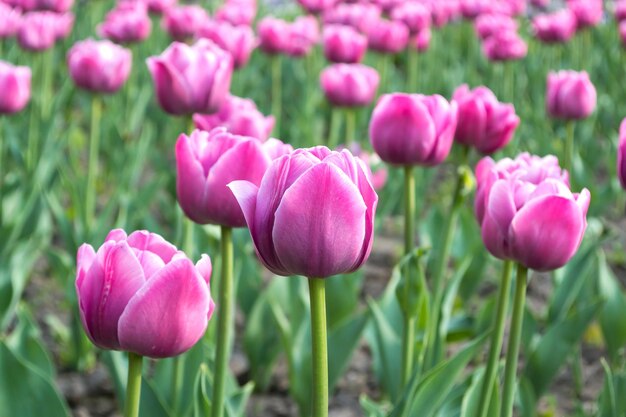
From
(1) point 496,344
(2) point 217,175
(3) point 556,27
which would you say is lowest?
(1) point 496,344

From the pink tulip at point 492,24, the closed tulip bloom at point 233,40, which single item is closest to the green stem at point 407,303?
the closed tulip bloom at point 233,40

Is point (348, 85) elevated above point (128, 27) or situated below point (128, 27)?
below

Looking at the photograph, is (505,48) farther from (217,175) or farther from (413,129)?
(217,175)

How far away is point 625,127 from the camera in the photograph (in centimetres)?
146

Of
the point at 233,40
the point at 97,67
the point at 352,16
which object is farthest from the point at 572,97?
the point at 352,16

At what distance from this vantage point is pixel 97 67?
2809mm

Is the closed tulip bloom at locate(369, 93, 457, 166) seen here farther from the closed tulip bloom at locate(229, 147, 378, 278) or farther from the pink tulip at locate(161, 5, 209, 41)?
the pink tulip at locate(161, 5, 209, 41)

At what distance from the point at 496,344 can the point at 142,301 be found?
59cm

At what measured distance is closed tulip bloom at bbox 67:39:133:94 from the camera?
2811 millimetres

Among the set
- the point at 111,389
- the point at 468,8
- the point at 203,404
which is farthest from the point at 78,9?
the point at 203,404

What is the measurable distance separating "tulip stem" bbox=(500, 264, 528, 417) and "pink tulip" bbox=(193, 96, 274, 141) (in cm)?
76

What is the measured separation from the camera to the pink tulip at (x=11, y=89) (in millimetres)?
2627

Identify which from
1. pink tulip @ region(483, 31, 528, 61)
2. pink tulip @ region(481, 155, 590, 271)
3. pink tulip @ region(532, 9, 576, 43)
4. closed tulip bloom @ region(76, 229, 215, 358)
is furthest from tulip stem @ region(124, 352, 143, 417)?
pink tulip @ region(532, 9, 576, 43)

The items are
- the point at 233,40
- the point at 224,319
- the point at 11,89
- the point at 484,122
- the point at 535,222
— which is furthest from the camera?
the point at 233,40
